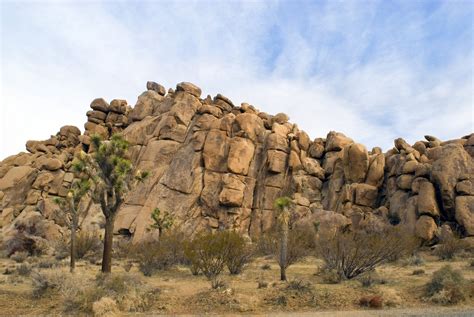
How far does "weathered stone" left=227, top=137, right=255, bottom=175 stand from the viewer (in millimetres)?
49406

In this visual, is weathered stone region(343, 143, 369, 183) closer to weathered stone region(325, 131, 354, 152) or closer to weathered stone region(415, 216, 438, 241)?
weathered stone region(325, 131, 354, 152)

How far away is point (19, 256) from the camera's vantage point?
33812mm

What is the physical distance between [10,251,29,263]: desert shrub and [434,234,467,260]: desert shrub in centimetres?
3346

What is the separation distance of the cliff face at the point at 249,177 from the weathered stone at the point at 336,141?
184 mm

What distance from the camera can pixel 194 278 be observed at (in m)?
22.4

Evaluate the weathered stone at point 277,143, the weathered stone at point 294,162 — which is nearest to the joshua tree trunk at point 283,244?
the weathered stone at point 294,162

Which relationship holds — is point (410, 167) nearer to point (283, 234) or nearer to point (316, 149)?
point (316, 149)

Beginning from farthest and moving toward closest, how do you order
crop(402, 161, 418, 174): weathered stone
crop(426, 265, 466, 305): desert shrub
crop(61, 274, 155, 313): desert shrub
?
crop(402, 161, 418, 174): weathered stone < crop(426, 265, 466, 305): desert shrub < crop(61, 274, 155, 313): desert shrub

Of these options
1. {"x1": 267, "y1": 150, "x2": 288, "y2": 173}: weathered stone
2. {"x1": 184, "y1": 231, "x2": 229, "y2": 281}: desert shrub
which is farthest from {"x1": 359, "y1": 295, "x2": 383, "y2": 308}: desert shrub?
{"x1": 267, "y1": 150, "x2": 288, "y2": 173}: weathered stone

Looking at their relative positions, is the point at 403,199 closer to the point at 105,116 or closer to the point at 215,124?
the point at 215,124

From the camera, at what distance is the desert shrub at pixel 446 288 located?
52.4 feet

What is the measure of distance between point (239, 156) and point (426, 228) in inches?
908

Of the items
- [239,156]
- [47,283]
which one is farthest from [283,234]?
[239,156]

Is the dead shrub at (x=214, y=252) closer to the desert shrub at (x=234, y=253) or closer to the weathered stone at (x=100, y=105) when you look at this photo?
the desert shrub at (x=234, y=253)
